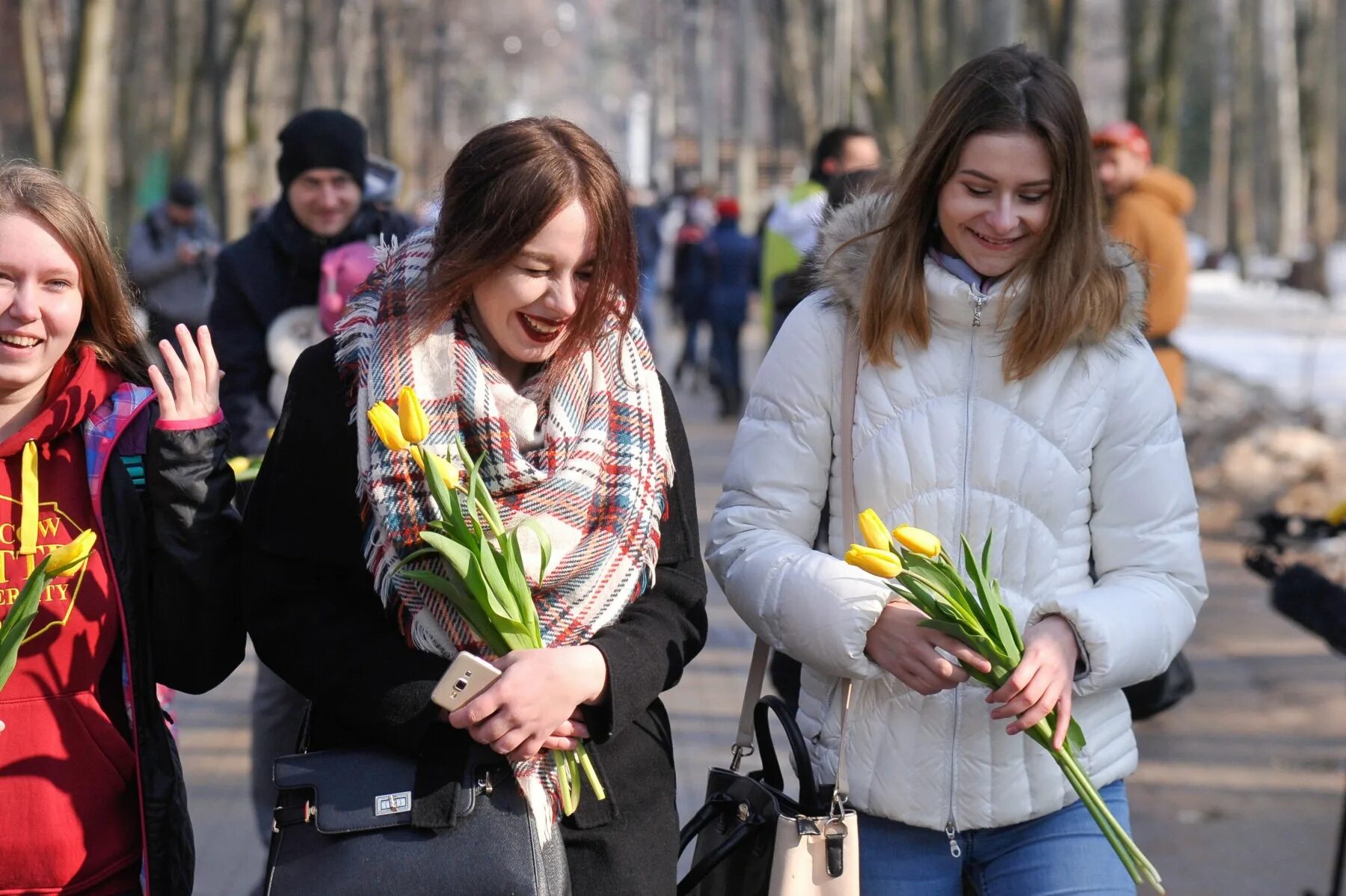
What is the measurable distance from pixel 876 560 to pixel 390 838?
0.80 meters

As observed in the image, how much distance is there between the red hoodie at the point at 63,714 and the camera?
267 cm

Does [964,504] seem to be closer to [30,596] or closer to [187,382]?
[187,382]

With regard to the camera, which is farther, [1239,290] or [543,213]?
[1239,290]

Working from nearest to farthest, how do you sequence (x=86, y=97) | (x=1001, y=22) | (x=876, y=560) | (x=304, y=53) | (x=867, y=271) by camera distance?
(x=876, y=560), (x=867, y=271), (x=1001, y=22), (x=86, y=97), (x=304, y=53)

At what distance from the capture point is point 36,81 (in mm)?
15359

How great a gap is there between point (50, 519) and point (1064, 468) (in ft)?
5.35

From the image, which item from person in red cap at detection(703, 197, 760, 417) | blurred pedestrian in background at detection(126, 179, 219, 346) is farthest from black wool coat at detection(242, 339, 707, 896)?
person in red cap at detection(703, 197, 760, 417)

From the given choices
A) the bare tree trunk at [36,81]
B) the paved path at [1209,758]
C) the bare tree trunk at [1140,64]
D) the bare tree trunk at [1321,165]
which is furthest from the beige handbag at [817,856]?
the bare tree trunk at [1321,165]

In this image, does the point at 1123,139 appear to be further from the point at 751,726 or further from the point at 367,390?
the point at 367,390

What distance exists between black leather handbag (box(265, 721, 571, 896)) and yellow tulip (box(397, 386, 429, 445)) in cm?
47

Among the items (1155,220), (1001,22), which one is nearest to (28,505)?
(1155,220)

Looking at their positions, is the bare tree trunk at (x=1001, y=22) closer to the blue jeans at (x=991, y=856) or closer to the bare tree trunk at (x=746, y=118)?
the blue jeans at (x=991, y=856)

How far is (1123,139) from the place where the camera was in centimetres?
753

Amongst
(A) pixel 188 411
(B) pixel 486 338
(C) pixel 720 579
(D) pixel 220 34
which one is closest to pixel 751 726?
(C) pixel 720 579
